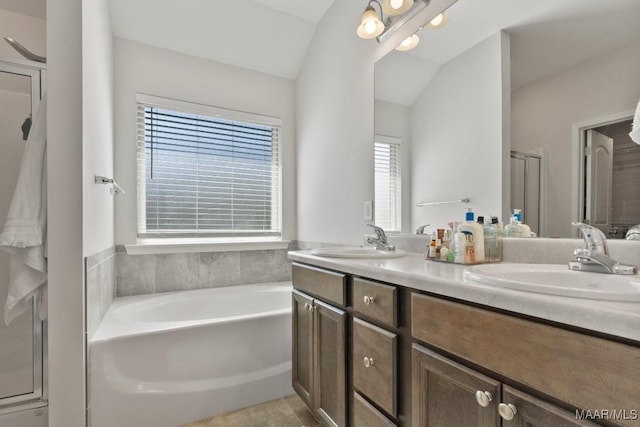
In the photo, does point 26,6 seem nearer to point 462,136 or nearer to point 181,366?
point 181,366

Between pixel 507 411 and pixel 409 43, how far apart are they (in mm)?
1721

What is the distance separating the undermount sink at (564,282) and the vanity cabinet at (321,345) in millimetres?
562

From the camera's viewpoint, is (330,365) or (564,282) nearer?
(564,282)

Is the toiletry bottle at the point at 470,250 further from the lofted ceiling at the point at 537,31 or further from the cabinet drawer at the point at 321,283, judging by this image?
the lofted ceiling at the point at 537,31

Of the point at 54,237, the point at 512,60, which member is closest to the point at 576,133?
the point at 512,60

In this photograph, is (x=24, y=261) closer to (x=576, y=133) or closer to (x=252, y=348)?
(x=252, y=348)

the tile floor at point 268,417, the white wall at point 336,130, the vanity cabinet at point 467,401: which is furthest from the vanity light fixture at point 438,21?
the tile floor at point 268,417

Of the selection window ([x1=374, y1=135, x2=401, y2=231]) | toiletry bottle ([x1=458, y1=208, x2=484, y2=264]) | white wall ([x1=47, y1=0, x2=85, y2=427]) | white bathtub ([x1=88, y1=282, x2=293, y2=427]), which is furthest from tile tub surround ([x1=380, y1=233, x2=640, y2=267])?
white wall ([x1=47, y1=0, x2=85, y2=427])

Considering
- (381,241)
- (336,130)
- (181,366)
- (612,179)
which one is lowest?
(181,366)

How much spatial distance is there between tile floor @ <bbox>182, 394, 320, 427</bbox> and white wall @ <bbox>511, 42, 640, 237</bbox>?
4.89ft

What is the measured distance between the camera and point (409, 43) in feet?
5.68

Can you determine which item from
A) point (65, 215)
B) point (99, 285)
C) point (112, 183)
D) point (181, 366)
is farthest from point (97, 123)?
point (181, 366)

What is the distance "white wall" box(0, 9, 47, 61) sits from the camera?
2.03m

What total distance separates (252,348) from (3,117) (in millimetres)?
1915
